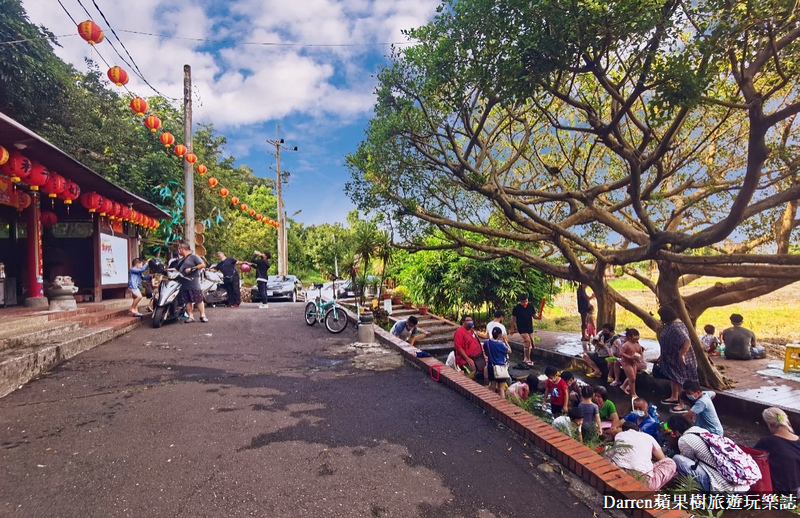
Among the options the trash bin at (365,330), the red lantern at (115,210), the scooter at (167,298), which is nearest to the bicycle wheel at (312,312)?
the trash bin at (365,330)

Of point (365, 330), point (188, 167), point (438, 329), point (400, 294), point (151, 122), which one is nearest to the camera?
point (365, 330)

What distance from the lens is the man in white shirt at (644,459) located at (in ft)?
13.3

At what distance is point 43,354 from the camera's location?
544 cm

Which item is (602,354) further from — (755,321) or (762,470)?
(755,321)

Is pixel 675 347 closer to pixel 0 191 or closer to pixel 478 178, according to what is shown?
pixel 478 178

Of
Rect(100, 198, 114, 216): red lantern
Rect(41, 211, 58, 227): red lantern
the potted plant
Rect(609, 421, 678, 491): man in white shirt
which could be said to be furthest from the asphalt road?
the potted plant

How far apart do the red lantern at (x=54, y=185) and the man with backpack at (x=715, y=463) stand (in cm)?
1038

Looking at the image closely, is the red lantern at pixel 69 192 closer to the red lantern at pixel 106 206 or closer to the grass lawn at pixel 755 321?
the red lantern at pixel 106 206

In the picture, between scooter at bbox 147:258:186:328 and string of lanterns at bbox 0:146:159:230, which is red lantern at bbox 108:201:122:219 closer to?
string of lanterns at bbox 0:146:159:230

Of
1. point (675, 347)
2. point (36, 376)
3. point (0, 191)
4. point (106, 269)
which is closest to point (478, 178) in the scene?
point (675, 347)

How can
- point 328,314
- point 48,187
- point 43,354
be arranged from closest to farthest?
point 43,354 → point 48,187 → point 328,314

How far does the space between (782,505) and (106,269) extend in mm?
12966

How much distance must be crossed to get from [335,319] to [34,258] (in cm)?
643

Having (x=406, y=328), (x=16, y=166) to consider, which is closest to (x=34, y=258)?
(x=16, y=166)
